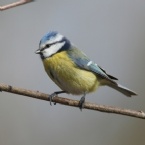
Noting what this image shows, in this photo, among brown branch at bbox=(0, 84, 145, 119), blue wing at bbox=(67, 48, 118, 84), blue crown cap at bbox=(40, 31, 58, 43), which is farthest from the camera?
blue wing at bbox=(67, 48, 118, 84)

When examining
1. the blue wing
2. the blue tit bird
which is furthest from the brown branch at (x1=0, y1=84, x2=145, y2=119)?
the blue wing

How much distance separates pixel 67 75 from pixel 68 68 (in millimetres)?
39

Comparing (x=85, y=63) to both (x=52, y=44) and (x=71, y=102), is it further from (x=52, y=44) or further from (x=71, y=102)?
(x=71, y=102)

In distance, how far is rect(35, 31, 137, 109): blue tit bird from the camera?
174cm

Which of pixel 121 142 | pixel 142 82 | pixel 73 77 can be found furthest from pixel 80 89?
pixel 142 82

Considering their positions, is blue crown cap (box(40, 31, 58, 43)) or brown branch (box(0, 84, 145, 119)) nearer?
brown branch (box(0, 84, 145, 119))

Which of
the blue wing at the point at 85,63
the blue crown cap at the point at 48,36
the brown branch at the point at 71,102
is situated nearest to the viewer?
the brown branch at the point at 71,102

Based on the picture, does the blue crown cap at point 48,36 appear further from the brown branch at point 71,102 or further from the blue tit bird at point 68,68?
the brown branch at point 71,102

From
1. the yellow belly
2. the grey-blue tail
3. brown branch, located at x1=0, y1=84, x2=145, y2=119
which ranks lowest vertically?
the grey-blue tail

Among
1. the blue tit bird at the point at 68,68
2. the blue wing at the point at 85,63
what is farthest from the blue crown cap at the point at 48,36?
the blue wing at the point at 85,63

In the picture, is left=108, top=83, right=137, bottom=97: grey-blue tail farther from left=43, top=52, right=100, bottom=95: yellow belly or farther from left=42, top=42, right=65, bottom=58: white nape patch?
Answer: left=42, top=42, right=65, bottom=58: white nape patch

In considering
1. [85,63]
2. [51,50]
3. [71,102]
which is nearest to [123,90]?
[85,63]

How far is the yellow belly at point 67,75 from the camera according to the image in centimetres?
174

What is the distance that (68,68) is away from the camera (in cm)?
177
